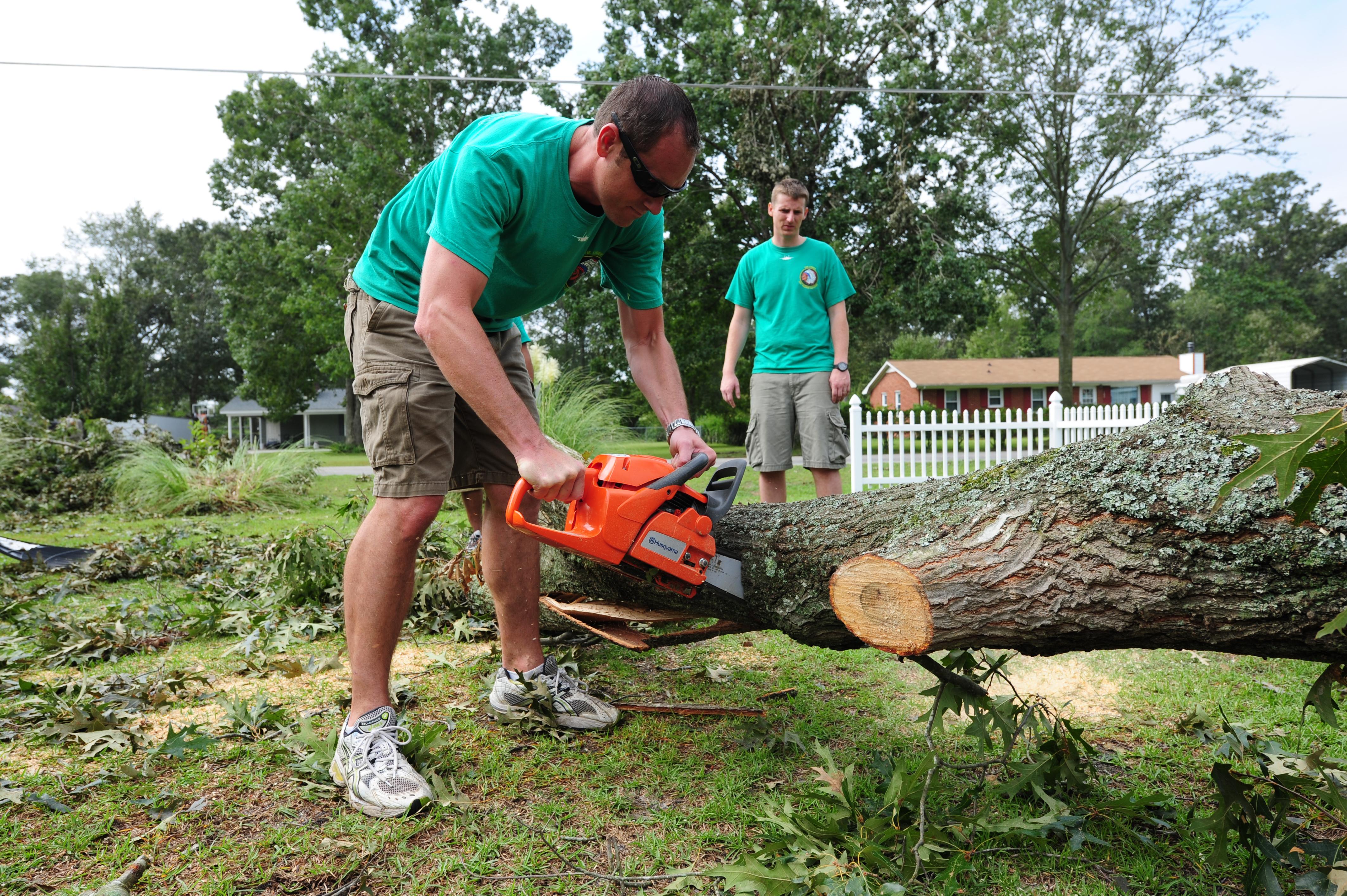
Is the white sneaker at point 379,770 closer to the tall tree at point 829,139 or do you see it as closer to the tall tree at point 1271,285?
the tall tree at point 829,139

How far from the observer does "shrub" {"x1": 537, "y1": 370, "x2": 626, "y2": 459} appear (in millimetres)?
7254

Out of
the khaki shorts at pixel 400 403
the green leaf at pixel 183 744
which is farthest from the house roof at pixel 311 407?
the khaki shorts at pixel 400 403

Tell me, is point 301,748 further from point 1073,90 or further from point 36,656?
point 1073,90

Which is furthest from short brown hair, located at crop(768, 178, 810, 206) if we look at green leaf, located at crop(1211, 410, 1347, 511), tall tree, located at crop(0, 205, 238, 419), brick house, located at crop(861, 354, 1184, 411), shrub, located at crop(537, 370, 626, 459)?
tall tree, located at crop(0, 205, 238, 419)

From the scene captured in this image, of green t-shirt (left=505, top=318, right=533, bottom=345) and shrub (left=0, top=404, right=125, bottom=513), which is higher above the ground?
green t-shirt (left=505, top=318, right=533, bottom=345)

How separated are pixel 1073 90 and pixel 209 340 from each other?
4749 centimetres

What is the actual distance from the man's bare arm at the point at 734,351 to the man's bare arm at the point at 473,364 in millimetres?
2914

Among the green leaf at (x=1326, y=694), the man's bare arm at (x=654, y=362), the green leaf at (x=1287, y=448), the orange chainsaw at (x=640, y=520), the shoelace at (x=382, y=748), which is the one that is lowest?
the shoelace at (x=382, y=748)

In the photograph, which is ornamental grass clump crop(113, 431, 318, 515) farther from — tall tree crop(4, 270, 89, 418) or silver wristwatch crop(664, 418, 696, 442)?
tall tree crop(4, 270, 89, 418)

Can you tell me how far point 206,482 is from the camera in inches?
362

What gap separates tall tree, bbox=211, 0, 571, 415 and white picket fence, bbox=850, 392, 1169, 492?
16.5 meters

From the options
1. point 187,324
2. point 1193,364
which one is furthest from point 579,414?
point 187,324

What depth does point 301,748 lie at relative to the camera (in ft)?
7.38

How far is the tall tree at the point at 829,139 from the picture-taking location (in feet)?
54.2
